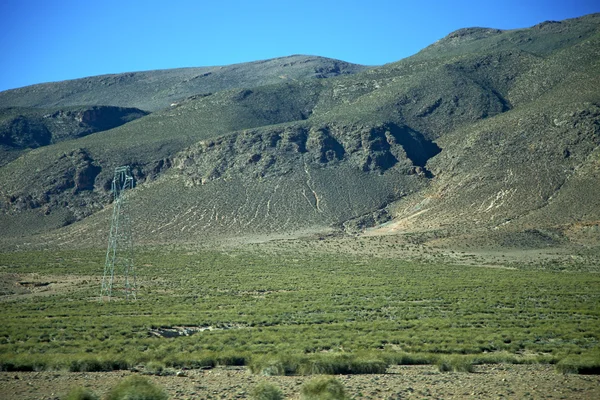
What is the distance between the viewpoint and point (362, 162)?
99000mm

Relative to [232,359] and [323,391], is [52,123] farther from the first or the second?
[323,391]

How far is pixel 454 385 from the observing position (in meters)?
17.1

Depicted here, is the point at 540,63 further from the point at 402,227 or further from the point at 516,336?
the point at 516,336

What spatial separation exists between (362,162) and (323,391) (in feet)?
279

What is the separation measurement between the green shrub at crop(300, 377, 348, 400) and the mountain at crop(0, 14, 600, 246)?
5487cm

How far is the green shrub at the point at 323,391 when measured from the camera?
14.6m

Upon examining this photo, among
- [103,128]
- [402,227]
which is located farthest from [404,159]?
[103,128]

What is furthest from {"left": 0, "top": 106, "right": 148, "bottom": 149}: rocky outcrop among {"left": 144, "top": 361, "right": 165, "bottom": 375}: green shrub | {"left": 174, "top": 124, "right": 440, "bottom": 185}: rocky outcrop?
{"left": 144, "top": 361, "right": 165, "bottom": 375}: green shrub

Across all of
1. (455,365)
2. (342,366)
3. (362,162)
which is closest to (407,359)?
(455,365)

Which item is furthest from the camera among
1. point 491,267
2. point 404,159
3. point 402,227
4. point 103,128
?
point 103,128

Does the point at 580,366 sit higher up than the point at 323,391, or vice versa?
the point at 323,391

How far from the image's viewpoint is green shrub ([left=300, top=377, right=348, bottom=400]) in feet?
47.9

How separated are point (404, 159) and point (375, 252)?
3405cm

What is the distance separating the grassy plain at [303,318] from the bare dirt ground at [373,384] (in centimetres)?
72
